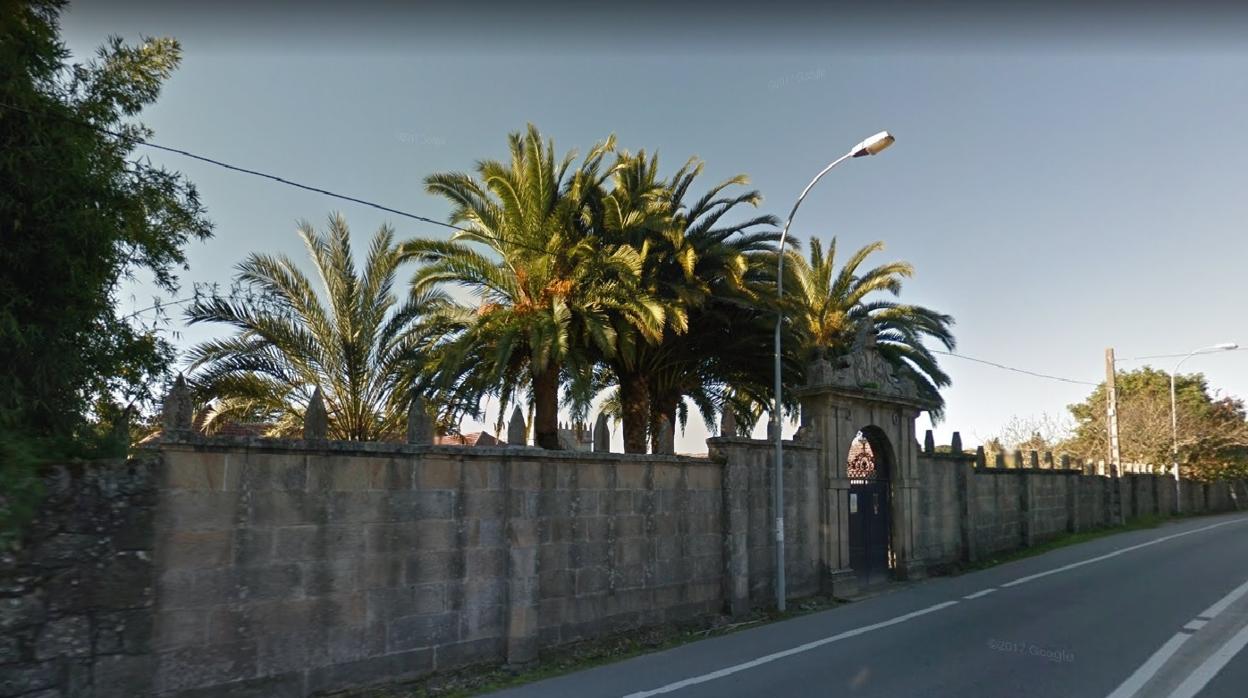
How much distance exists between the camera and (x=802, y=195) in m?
13.3

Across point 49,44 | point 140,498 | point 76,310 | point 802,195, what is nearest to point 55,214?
point 76,310

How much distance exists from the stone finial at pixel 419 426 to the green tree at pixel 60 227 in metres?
2.88

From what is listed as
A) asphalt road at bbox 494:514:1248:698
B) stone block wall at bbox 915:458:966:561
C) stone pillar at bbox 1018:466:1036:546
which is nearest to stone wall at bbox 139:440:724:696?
asphalt road at bbox 494:514:1248:698

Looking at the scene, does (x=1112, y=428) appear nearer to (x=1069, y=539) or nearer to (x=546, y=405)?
(x=1069, y=539)

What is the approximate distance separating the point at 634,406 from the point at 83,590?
1244 cm

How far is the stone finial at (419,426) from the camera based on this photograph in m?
8.25

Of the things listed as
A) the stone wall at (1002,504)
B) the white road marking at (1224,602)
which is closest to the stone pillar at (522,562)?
the white road marking at (1224,602)

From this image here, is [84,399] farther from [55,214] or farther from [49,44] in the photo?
[49,44]

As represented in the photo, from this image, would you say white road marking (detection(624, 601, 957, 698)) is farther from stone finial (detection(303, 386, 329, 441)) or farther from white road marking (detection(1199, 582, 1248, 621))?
stone finial (detection(303, 386, 329, 441))

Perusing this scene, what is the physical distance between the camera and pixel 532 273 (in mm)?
14016

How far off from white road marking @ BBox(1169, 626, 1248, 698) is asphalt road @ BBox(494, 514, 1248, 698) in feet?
0.06

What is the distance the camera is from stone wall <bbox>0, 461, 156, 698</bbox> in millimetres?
5582

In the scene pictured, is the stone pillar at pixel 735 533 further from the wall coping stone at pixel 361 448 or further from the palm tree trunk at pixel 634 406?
the palm tree trunk at pixel 634 406

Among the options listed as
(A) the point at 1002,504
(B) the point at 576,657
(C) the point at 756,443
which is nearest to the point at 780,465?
(C) the point at 756,443
